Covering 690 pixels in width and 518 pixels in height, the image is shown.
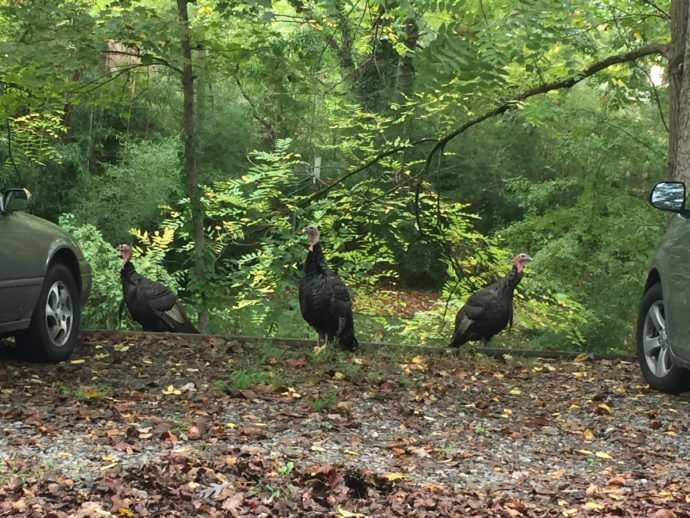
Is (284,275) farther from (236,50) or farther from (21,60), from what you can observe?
(21,60)

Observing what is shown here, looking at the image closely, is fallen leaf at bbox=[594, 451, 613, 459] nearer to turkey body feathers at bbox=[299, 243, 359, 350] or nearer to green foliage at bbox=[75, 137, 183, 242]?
turkey body feathers at bbox=[299, 243, 359, 350]

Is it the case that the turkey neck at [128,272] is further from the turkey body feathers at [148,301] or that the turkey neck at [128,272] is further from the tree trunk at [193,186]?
the tree trunk at [193,186]

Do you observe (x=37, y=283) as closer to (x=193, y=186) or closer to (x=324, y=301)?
(x=324, y=301)

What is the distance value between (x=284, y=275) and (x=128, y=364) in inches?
111

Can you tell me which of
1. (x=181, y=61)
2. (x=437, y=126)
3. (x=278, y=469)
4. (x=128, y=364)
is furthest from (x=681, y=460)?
(x=437, y=126)

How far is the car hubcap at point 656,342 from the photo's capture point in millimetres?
7352

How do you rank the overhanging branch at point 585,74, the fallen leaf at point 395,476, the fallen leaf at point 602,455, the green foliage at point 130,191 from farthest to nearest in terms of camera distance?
the green foliage at point 130,191
the overhanging branch at point 585,74
the fallen leaf at point 602,455
the fallen leaf at point 395,476

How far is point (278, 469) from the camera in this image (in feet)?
15.3

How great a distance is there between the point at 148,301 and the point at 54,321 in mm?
1726

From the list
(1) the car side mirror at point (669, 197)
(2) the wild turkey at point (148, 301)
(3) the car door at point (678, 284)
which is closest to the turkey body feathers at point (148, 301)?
(2) the wild turkey at point (148, 301)

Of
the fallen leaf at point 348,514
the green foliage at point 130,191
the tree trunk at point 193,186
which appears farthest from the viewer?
the green foliage at point 130,191

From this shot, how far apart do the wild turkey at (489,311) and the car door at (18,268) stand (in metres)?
4.28

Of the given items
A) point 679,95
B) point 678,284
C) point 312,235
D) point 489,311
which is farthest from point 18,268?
point 679,95

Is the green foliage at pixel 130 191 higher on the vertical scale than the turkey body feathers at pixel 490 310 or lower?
higher
